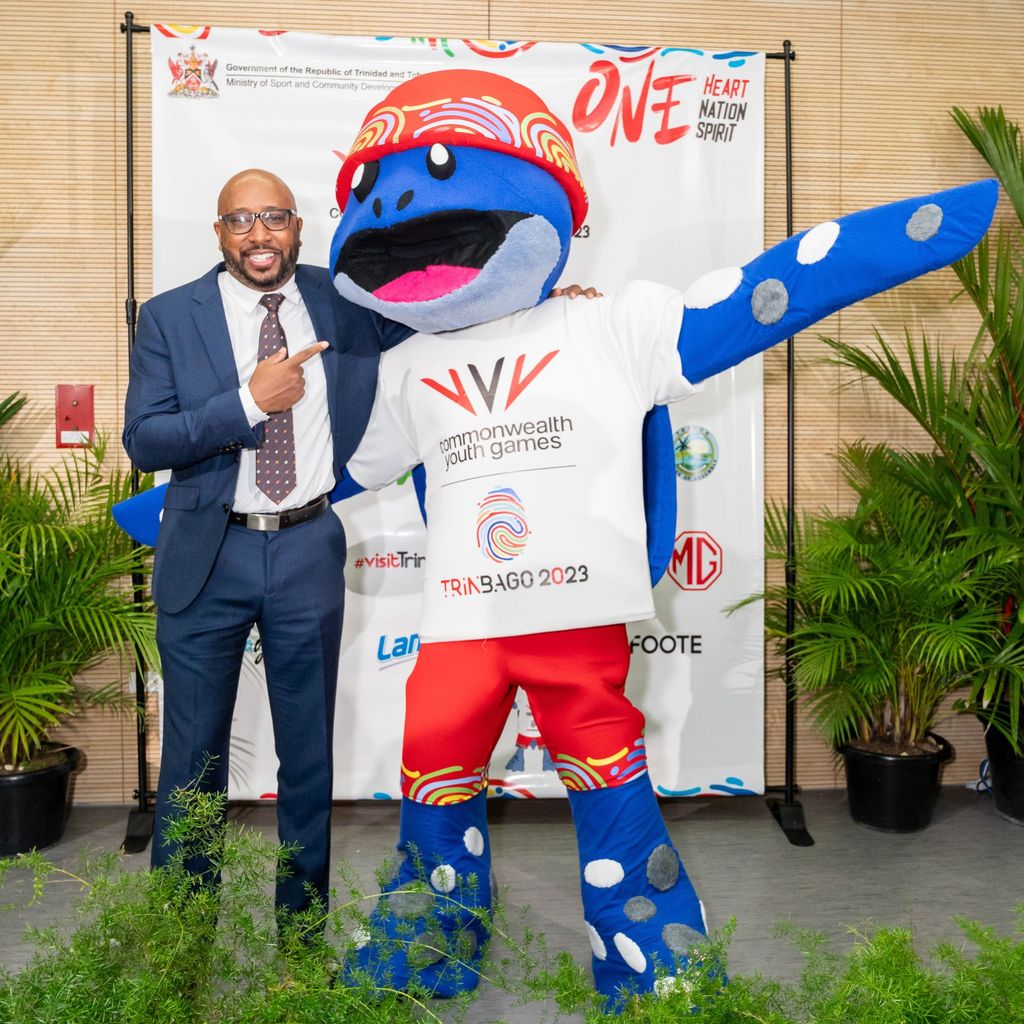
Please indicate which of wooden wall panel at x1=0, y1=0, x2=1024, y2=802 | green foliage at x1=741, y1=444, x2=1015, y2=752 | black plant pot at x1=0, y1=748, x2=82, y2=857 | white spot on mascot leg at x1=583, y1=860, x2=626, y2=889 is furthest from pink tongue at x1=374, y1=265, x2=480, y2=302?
black plant pot at x1=0, y1=748, x2=82, y2=857

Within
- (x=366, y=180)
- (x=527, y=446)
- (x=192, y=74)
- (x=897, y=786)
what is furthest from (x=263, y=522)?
(x=897, y=786)

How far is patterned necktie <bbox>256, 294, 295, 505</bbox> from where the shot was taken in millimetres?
2053

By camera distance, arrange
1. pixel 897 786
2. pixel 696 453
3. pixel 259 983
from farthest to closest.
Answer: pixel 696 453 < pixel 897 786 < pixel 259 983

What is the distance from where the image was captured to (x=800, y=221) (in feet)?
11.0

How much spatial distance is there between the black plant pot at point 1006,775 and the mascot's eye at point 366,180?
2.41m

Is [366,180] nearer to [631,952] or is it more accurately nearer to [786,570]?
[631,952]

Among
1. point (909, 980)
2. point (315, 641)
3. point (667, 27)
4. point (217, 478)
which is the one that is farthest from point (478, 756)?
point (667, 27)

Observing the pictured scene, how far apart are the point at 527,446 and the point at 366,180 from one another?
1.98ft

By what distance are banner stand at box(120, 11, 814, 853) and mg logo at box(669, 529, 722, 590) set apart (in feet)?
0.71

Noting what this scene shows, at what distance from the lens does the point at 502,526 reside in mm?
1913

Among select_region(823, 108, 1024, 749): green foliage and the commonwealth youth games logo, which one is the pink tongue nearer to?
the commonwealth youth games logo

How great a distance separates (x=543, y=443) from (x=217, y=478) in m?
0.67

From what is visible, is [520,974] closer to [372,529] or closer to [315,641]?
[315,641]

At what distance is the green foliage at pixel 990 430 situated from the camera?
282 centimetres
